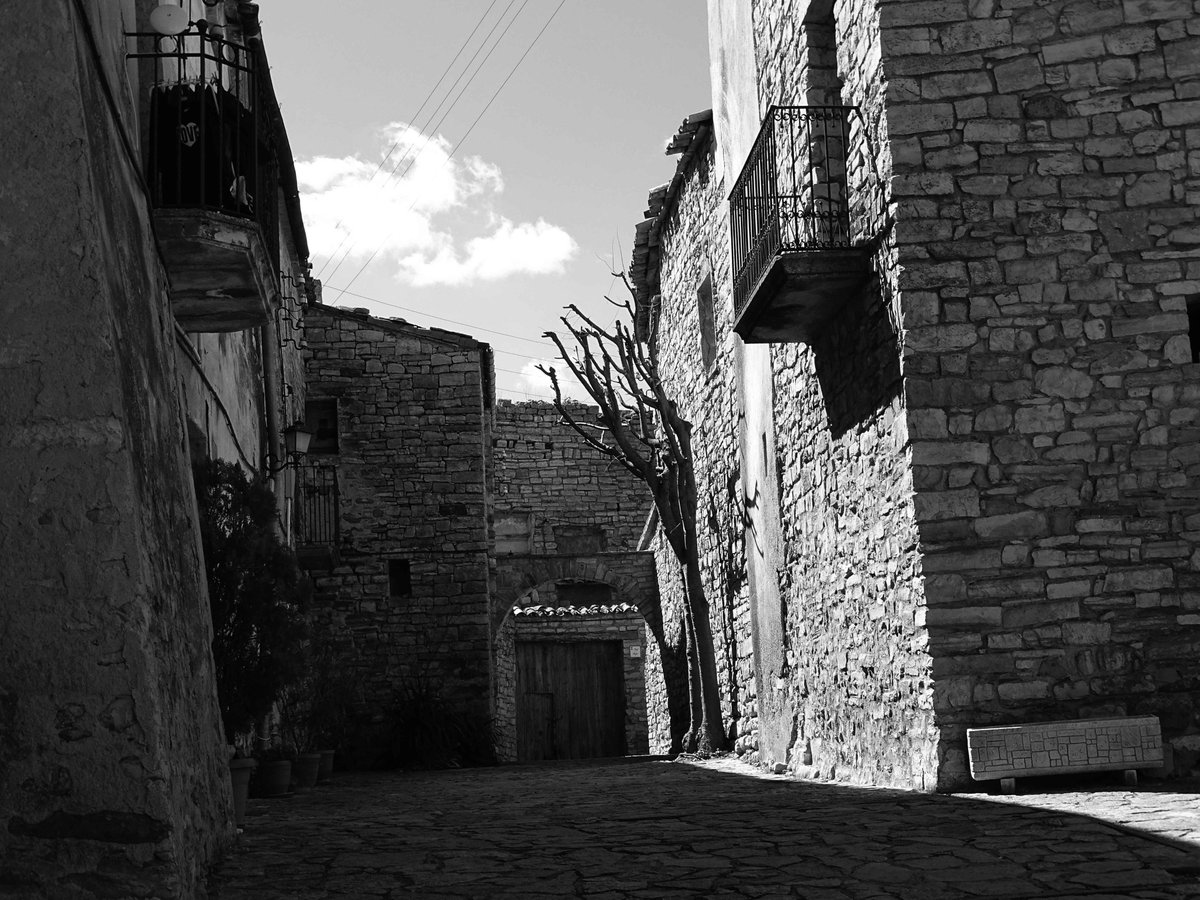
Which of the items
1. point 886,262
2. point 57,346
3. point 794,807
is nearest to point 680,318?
point 886,262

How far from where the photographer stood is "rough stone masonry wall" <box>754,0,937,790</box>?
25.1 ft

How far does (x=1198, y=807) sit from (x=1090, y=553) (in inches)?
69.0

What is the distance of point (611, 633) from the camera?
881 inches

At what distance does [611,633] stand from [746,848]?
17.0 meters

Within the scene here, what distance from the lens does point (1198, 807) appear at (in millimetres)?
5824

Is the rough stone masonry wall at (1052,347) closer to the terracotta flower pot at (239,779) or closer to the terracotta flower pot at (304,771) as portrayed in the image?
the terracotta flower pot at (239,779)

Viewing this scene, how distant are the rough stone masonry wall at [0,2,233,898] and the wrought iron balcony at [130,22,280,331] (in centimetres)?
249

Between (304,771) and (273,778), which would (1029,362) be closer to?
(273,778)

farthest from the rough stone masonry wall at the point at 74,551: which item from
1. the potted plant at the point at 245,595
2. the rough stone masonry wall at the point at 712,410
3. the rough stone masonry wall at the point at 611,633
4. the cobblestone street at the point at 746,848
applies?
the rough stone masonry wall at the point at 611,633

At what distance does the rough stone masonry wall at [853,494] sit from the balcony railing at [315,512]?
22.8ft

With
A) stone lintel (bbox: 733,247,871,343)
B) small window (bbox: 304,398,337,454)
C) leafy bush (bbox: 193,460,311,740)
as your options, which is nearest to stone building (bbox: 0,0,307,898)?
leafy bush (bbox: 193,460,311,740)

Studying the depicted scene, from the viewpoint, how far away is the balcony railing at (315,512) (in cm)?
1575

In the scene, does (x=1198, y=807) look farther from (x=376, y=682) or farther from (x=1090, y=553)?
(x=376, y=682)

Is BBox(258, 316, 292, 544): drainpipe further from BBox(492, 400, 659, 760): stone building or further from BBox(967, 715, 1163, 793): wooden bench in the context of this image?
BBox(967, 715, 1163, 793): wooden bench
